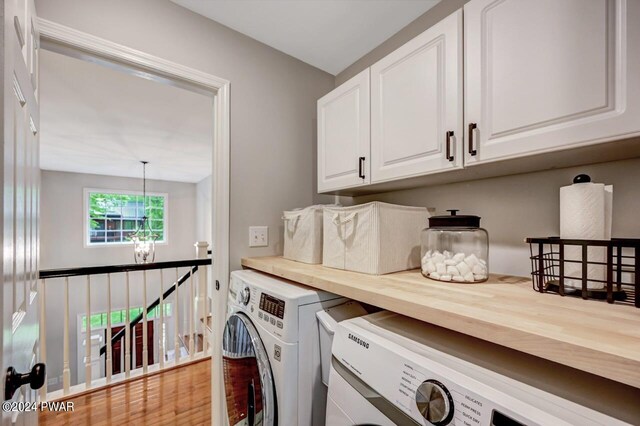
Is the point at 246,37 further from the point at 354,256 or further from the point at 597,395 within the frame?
the point at 597,395

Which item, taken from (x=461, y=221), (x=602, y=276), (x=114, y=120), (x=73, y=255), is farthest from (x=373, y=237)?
(x=73, y=255)

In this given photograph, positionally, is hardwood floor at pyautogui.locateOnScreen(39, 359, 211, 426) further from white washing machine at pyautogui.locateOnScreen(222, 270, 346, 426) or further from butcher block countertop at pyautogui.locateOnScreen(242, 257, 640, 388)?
butcher block countertop at pyautogui.locateOnScreen(242, 257, 640, 388)

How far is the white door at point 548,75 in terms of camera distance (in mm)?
689

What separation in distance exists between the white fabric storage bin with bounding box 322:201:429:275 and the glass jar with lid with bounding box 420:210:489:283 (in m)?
0.09

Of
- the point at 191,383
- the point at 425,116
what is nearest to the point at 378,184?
the point at 425,116

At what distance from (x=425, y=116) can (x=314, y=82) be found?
112cm

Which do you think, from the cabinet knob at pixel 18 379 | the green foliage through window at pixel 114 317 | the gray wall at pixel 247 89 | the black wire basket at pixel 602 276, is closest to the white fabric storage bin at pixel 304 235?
the gray wall at pixel 247 89

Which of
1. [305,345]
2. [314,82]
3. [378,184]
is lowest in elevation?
[305,345]

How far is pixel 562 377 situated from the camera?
56 centimetres

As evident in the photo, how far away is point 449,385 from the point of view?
0.55m

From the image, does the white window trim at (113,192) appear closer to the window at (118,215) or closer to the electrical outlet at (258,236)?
the window at (118,215)

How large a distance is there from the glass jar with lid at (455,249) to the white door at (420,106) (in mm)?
215

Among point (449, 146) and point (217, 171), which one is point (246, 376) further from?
point (449, 146)

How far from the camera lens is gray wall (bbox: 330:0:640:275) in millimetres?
907
